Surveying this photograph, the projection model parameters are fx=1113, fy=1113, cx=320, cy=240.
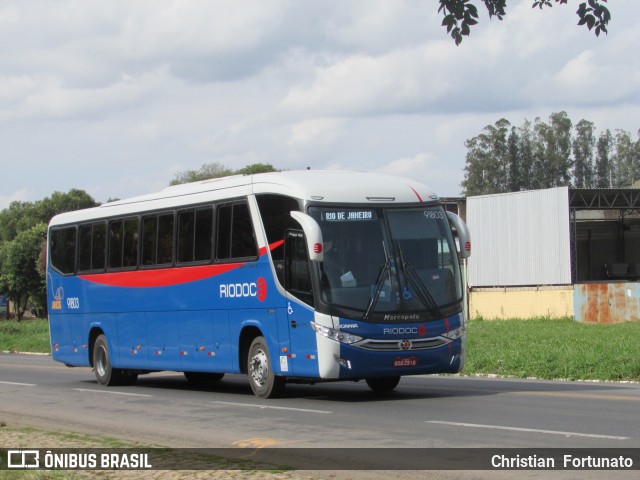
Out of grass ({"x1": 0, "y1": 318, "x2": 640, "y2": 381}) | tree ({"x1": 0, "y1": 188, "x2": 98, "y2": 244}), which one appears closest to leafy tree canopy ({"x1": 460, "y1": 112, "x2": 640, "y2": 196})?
tree ({"x1": 0, "y1": 188, "x2": 98, "y2": 244})

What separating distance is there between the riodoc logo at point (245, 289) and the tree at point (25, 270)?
72.0 meters

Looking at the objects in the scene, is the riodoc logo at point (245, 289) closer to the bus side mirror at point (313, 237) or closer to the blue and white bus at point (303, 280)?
the blue and white bus at point (303, 280)

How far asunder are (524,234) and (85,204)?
2802 inches

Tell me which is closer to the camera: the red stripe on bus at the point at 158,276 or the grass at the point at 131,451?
the grass at the point at 131,451

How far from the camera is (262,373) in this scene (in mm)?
17766

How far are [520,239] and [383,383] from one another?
39.6 m

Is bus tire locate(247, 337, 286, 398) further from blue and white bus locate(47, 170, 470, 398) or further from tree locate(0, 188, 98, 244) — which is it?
tree locate(0, 188, 98, 244)

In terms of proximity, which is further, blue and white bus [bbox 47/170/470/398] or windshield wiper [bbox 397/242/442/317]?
windshield wiper [bbox 397/242/442/317]

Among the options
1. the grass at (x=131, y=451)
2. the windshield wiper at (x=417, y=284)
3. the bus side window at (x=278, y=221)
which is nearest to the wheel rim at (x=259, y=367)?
the bus side window at (x=278, y=221)

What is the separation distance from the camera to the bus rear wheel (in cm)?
2277

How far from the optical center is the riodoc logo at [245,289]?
1750cm

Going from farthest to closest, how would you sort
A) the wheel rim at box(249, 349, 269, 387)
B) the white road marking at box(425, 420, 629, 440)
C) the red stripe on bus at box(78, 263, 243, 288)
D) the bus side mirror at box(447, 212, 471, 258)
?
1. the red stripe on bus at box(78, 263, 243, 288)
2. the wheel rim at box(249, 349, 269, 387)
3. the bus side mirror at box(447, 212, 471, 258)
4. the white road marking at box(425, 420, 629, 440)

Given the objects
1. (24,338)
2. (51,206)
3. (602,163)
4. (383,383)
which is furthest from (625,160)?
(383,383)

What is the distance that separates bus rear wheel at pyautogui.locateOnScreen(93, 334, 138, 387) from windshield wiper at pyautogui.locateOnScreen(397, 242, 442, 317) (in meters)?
8.49
